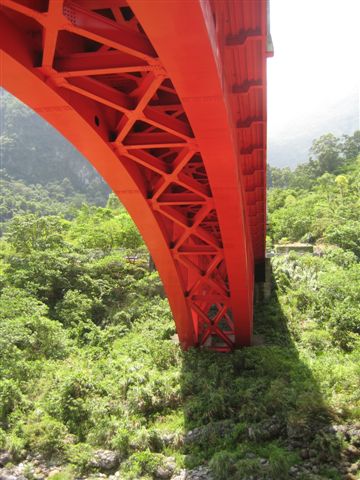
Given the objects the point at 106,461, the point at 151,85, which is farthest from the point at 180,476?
the point at 151,85

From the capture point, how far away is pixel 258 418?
9.09m

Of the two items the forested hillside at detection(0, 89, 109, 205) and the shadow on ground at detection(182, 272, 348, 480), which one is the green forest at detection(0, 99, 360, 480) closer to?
the shadow on ground at detection(182, 272, 348, 480)

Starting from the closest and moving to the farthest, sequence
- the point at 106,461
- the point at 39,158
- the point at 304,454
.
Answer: the point at 304,454
the point at 106,461
the point at 39,158

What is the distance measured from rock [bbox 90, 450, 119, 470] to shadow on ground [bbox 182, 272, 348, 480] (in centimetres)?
153

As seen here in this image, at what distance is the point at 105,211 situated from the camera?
3278 cm

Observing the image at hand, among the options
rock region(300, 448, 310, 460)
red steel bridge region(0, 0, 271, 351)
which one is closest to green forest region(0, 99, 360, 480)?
rock region(300, 448, 310, 460)

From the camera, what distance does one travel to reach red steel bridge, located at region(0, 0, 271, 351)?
3.59 meters

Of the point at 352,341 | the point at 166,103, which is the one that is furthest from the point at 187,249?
the point at 352,341

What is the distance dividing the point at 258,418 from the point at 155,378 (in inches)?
128

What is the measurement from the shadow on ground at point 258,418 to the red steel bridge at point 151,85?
141 inches

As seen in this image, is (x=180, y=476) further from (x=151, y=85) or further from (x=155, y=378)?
(x=151, y=85)

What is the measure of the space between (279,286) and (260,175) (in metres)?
10.9

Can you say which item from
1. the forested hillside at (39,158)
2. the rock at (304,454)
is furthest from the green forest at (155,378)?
the forested hillside at (39,158)

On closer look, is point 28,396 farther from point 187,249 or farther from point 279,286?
point 279,286
